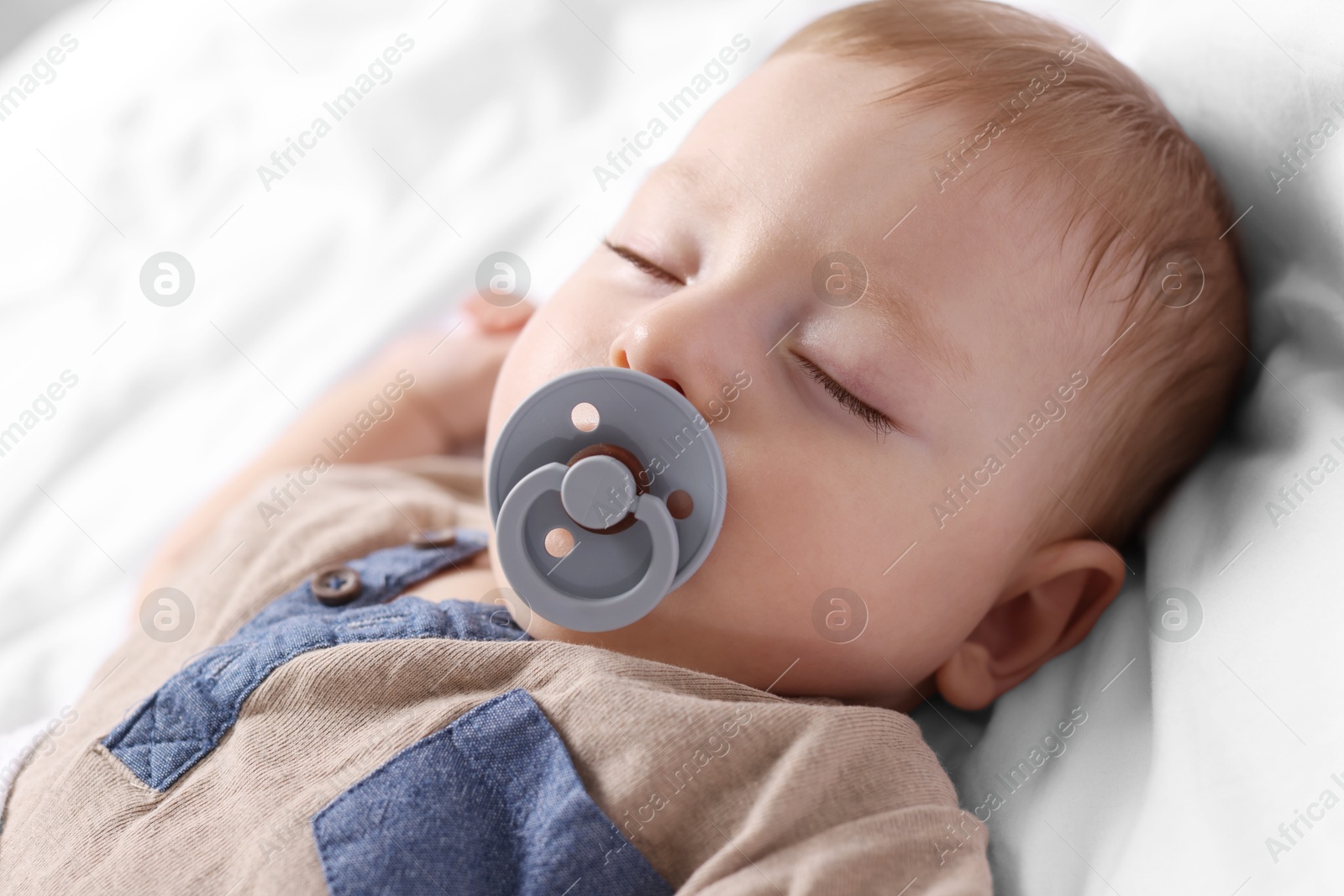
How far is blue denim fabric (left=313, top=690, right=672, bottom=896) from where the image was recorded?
2.63 feet

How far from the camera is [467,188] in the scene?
1.74m

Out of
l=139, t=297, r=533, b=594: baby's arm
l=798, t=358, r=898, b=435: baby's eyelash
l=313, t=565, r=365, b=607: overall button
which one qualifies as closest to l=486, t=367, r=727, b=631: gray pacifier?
l=798, t=358, r=898, b=435: baby's eyelash

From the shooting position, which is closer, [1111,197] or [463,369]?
[1111,197]

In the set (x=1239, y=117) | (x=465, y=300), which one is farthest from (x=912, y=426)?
(x=465, y=300)

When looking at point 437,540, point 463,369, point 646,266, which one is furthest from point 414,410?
point 646,266

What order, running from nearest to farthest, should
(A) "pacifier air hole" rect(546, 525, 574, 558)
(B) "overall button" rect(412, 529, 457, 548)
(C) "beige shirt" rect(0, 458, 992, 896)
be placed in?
(C) "beige shirt" rect(0, 458, 992, 896), (A) "pacifier air hole" rect(546, 525, 574, 558), (B) "overall button" rect(412, 529, 457, 548)

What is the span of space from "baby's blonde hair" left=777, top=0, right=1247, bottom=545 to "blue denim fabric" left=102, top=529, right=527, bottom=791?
1.86ft

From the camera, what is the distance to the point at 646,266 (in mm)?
993

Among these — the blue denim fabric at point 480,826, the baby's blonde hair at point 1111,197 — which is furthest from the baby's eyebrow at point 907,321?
the blue denim fabric at point 480,826

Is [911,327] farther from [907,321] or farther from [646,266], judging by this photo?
[646,266]

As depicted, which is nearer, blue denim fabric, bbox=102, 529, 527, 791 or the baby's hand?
blue denim fabric, bbox=102, 529, 527, 791

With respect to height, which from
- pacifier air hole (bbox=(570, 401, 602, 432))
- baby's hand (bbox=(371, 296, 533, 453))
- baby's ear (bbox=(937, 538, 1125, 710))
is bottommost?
baby's ear (bbox=(937, 538, 1125, 710))

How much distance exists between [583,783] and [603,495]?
23 centimetres

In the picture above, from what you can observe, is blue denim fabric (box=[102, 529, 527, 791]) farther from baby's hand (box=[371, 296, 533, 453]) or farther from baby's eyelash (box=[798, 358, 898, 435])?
baby's hand (box=[371, 296, 533, 453])
